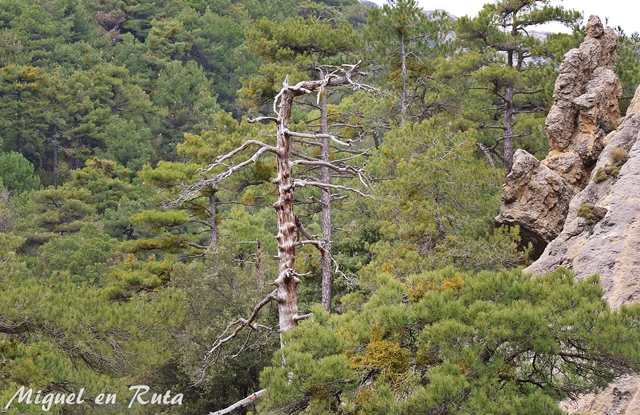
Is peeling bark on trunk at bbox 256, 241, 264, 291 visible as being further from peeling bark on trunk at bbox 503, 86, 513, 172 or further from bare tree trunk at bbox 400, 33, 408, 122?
peeling bark on trunk at bbox 503, 86, 513, 172

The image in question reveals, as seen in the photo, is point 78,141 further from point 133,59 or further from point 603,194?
point 603,194

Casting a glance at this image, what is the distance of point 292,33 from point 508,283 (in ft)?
40.9

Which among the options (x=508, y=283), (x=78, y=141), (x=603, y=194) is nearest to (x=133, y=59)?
(x=78, y=141)

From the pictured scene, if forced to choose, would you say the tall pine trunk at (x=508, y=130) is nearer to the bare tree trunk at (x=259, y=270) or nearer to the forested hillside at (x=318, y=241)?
the forested hillside at (x=318, y=241)

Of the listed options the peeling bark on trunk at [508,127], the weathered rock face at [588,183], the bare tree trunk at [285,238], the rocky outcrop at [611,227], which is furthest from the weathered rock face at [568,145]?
the bare tree trunk at [285,238]

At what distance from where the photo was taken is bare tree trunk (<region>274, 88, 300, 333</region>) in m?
7.80

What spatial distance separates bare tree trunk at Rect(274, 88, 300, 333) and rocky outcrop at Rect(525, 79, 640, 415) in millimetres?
3217

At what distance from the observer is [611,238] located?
10.4 meters

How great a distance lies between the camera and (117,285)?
19.6m

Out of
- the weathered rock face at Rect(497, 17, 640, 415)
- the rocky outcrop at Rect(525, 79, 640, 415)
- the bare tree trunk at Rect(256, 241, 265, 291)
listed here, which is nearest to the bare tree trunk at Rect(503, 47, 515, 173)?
the weathered rock face at Rect(497, 17, 640, 415)

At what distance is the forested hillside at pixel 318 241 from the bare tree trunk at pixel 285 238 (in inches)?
0.9

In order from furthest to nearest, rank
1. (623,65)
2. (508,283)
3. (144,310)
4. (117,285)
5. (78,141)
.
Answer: (78,141)
(117,285)
(623,65)
(144,310)
(508,283)

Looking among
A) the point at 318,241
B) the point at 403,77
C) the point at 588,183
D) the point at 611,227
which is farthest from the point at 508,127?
the point at 318,241

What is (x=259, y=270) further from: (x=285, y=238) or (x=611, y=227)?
(x=285, y=238)
